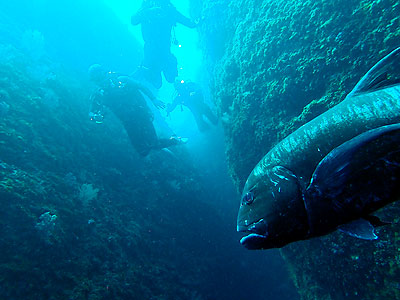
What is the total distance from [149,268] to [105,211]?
1.61 m

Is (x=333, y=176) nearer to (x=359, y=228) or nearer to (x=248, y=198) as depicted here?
(x=359, y=228)

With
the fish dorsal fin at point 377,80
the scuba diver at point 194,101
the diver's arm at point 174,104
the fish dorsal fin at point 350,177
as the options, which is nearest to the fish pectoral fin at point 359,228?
the fish dorsal fin at point 350,177

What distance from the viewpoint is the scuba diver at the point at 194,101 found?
11016 mm

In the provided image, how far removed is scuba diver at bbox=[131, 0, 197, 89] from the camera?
8391mm

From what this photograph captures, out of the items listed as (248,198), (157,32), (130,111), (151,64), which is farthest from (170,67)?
(248,198)

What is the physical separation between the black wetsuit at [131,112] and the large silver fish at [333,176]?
197 inches

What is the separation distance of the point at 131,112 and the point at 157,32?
13.5ft

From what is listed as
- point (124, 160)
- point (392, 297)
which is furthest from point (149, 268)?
point (392, 297)

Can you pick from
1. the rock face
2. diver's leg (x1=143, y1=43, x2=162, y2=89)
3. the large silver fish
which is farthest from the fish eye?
diver's leg (x1=143, y1=43, x2=162, y2=89)

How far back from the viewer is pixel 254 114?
Result: 5309 mm

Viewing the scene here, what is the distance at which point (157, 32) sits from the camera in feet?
28.7

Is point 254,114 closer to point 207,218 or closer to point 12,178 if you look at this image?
point 207,218

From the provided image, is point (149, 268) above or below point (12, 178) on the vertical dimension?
below

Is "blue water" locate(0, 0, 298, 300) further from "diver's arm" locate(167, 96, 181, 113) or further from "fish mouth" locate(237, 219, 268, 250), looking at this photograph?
"fish mouth" locate(237, 219, 268, 250)
